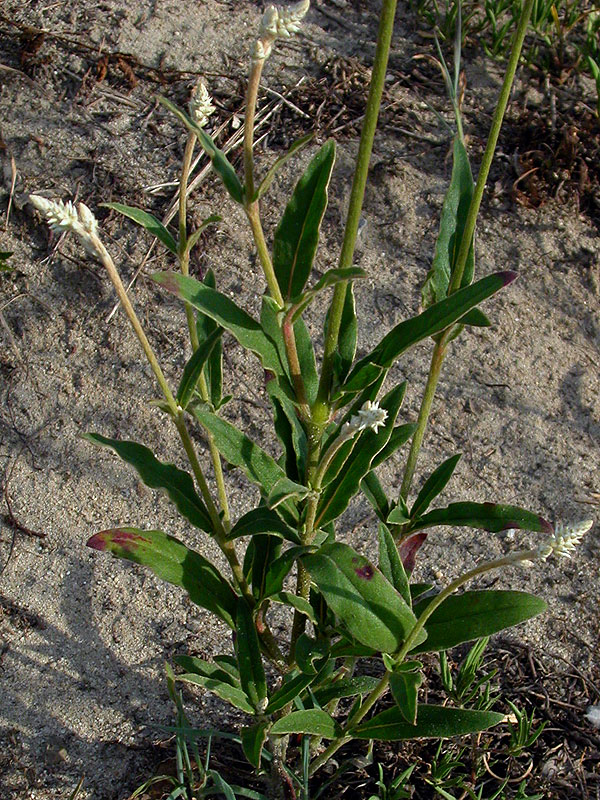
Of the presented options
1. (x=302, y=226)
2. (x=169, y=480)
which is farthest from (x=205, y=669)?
(x=302, y=226)

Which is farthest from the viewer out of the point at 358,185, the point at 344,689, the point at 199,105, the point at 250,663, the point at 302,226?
the point at 344,689

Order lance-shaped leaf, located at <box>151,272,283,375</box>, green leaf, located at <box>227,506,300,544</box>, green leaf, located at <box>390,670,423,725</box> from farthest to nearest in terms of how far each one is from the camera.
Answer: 1. green leaf, located at <box>227,506,300,544</box>
2. green leaf, located at <box>390,670,423,725</box>
3. lance-shaped leaf, located at <box>151,272,283,375</box>

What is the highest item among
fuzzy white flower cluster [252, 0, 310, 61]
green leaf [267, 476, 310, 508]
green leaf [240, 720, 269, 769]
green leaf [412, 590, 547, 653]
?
fuzzy white flower cluster [252, 0, 310, 61]

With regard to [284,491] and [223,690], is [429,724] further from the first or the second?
[284,491]

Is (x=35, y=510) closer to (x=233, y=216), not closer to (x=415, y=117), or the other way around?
A: (x=233, y=216)

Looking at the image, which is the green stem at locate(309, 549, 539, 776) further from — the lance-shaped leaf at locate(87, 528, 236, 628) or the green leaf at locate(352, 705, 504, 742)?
the lance-shaped leaf at locate(87, 528, 236, 628)

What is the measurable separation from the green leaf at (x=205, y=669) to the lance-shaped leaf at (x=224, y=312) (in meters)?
0.75

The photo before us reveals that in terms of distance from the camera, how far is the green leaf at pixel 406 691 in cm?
146

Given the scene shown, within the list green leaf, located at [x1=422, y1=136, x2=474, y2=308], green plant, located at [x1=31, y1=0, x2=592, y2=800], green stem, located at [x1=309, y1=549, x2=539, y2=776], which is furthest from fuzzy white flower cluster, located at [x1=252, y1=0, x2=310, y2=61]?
green stem, located at [x1=309, y1=549, x2=539, y2=776]

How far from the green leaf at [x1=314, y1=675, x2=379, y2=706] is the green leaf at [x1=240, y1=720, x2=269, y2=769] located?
18 centimetres

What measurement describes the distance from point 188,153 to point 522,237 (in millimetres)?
1949

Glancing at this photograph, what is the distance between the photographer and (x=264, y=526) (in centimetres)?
159

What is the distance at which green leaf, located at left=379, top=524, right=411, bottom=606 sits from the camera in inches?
66.6

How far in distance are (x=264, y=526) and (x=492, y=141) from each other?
78 centimetres
